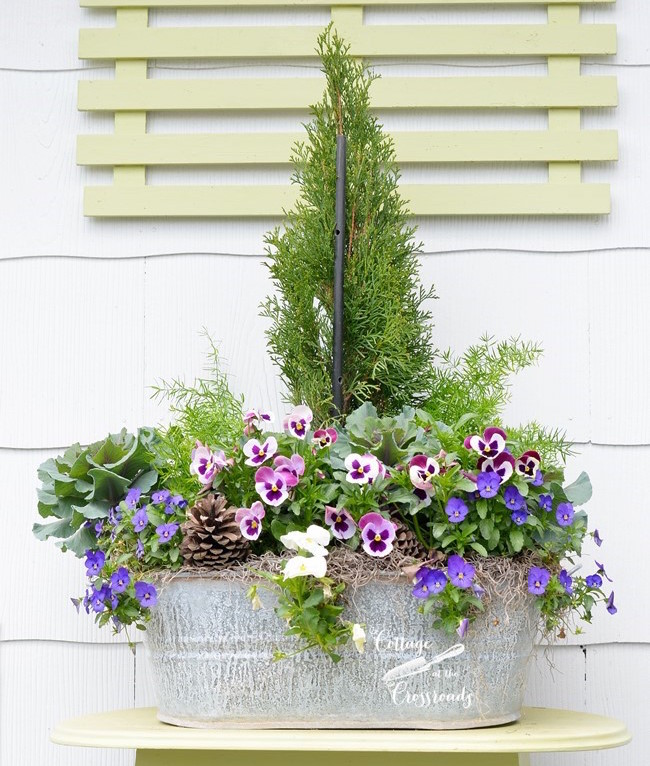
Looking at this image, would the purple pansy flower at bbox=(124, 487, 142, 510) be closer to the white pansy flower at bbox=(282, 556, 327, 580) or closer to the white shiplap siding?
the white pansy flower at bbox=(282, 556, 327, 580)

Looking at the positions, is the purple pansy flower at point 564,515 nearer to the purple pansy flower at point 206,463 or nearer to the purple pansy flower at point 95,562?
the purple pansy flower at point 206,463

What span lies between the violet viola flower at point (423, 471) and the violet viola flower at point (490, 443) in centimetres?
5

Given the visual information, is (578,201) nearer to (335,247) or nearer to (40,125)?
(335,247)

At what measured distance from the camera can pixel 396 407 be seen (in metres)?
1.46

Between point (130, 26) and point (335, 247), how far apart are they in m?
0.70

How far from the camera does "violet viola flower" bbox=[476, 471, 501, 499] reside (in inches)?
47.7

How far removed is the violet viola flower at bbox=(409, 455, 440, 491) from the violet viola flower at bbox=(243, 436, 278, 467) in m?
0.18

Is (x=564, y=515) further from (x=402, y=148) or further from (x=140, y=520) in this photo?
(x=402, y=148)

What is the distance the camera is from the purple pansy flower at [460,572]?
1174 mm

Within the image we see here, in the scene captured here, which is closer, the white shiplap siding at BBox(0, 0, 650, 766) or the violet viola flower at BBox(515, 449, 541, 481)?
the violet viola flower at BBox(515, 449, 541, 481)

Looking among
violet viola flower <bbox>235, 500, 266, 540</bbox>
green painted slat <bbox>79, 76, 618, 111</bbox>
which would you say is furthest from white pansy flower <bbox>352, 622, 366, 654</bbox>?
green painted slat <bbox>79, 76, 618, 111</bbox>

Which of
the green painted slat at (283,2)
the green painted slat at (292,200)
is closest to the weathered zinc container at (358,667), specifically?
the green painted slat at (292,200)

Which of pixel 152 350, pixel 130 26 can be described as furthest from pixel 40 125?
pixel 152 350

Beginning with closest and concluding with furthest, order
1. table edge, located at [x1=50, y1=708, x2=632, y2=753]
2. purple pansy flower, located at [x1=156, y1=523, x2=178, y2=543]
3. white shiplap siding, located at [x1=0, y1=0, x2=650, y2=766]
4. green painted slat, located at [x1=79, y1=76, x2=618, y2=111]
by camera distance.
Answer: table edge, located at [x1=50, y1=708, x2=632, y2=753] < purple pansy flower, located at [x1=156, y1=523, x2=178, y2=543] < white shiplap siding, located at [x1=0, y1=0, x2=650, y2=766] < green painted slat, located at [x1=79, y1=76, x2=618, y2=111]
